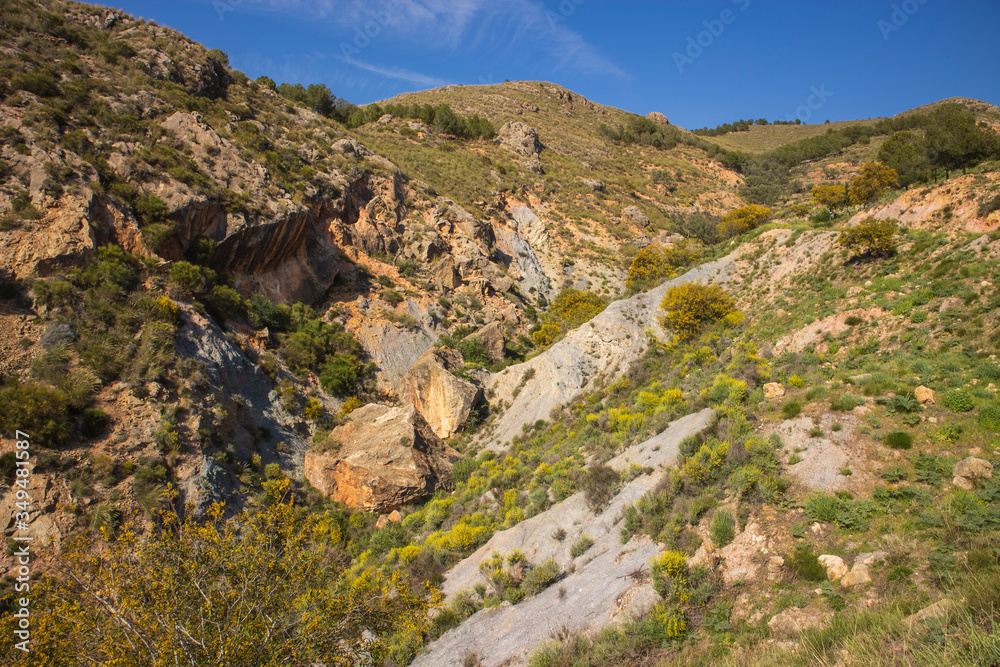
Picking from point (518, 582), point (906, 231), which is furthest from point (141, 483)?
point (906, 231)

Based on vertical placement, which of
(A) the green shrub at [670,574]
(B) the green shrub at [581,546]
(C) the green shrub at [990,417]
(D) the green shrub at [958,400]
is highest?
(D) the green shrub at [958,400]

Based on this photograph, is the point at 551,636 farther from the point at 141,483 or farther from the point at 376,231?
the point at 376,231

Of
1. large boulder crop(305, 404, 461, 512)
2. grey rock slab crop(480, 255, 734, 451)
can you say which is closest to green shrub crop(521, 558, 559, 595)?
large boulder crop(305, 404, 461, 512)

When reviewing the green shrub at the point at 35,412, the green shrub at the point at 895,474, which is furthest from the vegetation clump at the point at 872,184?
the green shrub at the point at 35,412

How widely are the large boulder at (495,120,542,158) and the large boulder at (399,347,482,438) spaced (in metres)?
40.9

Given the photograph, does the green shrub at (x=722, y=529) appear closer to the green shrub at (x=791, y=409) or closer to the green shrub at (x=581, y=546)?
the green shrub at (x=581, y=546)

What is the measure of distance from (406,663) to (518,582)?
2657 mm

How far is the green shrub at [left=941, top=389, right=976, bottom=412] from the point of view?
714 centimetres

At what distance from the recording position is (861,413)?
26.3 ft

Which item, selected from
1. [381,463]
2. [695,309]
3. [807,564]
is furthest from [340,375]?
[807,564]

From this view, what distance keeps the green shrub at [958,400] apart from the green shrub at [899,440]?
1065 millimetres

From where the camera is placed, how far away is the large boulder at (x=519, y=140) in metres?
53.9

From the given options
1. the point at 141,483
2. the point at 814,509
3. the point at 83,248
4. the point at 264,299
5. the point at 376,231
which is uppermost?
the point at 376,231

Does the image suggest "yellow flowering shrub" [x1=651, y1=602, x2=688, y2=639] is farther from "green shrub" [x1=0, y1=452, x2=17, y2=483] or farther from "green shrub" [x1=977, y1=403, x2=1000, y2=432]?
"green shrub" [x1=0, y1=452, x2=17, y2=483]
